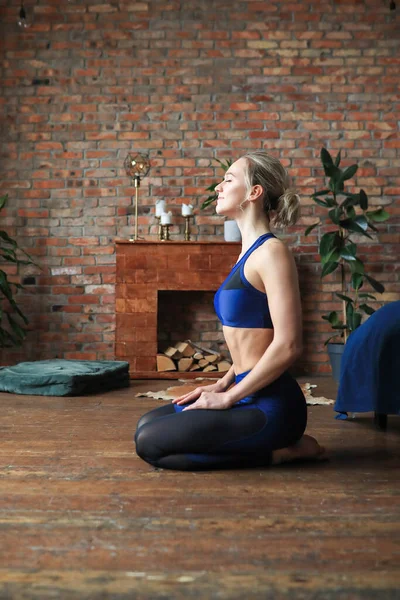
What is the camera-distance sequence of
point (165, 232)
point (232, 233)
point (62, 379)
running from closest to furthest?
point (62, 379) < point (232, 233) < point (165, 232)

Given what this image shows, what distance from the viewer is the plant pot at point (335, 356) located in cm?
464

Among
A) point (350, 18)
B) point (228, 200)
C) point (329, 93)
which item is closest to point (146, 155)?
point (329, 93)

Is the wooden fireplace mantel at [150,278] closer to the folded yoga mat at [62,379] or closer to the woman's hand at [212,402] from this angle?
the folded yoga mat at [62,379]

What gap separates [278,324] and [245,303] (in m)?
0.17

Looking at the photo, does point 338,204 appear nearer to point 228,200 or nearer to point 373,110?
point 373,110

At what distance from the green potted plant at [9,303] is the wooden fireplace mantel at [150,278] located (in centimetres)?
78

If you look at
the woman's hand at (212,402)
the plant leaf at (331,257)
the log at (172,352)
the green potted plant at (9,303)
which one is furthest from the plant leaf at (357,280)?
the woman's hand at (212,402)

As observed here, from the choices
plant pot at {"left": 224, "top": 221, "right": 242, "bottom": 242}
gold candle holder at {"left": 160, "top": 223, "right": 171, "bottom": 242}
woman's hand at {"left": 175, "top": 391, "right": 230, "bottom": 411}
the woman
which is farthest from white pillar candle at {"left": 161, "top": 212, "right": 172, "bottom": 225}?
woman's hand at {"left": 175, "top": 391, "right": 230, "bottom": 411}

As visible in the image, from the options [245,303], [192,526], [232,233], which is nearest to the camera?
[192,526]

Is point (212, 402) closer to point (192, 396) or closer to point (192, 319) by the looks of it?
point (192, 396)

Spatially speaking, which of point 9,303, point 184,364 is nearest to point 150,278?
point 184,364

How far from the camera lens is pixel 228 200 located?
7.05ft

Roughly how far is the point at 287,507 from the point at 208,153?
3902 mm

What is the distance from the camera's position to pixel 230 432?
78.4 inches
